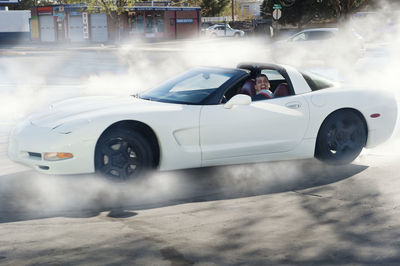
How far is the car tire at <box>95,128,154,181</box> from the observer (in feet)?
18.5

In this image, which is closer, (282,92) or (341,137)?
(282,92)

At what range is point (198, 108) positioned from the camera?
6043 millimetres

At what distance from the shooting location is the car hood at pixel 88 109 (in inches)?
227

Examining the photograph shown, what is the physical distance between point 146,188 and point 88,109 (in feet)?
3.28

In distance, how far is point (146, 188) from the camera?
5840 mm

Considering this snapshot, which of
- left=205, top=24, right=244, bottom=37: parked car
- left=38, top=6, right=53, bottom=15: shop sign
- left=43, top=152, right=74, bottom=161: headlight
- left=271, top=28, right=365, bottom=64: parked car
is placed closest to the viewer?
left=43, top=152, right=74, bottom=161: headlight

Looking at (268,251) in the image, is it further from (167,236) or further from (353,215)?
(353,215)

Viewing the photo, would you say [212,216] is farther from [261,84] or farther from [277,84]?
[277,84]

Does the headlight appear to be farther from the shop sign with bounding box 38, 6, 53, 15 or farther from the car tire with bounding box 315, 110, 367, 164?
the shop sign with bounding box 38, 6, 53, 15

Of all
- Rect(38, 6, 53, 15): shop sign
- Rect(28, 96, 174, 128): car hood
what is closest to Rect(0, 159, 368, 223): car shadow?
Rect(28, 96, 174, 128): car hood

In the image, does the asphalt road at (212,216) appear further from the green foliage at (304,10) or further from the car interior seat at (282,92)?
the green foliage at (304,10)

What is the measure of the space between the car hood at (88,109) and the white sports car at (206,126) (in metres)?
0.01

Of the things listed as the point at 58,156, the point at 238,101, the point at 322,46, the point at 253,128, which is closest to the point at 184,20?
the point at 322,46

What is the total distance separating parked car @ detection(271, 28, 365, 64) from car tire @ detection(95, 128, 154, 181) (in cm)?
2112
